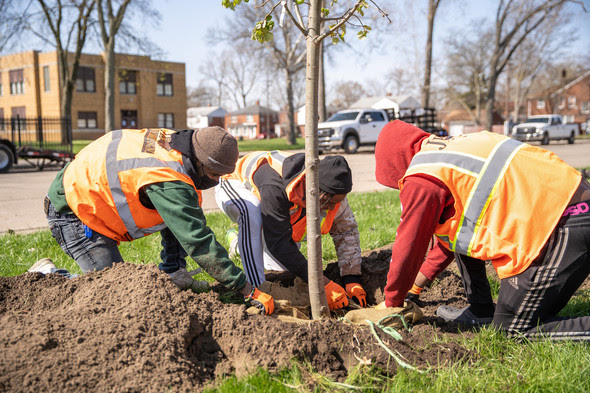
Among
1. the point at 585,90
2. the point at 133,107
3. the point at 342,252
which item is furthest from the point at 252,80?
the point at 342,252

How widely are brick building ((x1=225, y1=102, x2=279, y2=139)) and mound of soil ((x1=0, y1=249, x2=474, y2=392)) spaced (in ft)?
253

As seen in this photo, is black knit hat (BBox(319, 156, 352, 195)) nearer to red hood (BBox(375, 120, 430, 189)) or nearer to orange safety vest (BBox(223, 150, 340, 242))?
orange safety vest (BBox(223, 150, 340, 242))

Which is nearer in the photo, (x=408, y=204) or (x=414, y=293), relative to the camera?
(x=408, y=204)

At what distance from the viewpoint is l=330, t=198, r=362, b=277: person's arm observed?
407cm

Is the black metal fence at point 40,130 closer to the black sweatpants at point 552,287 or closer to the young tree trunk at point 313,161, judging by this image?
the young tree trunk at point 313,161

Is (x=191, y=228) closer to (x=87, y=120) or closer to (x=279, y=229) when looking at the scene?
(x=279, y=229)

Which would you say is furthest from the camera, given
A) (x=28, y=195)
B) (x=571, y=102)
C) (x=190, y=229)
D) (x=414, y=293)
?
(x=571, y=102)

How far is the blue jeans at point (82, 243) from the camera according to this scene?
3461 millimetres

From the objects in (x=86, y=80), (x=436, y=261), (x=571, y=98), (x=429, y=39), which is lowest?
(x=436, y=261)

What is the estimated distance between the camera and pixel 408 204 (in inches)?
102

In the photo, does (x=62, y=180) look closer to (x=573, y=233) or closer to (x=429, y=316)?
(x=429, y=316)

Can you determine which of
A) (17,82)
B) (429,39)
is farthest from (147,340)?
(17,82)

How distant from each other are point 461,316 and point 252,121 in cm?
8167

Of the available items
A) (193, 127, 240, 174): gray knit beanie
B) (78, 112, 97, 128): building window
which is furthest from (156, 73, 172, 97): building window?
(193, 127, 240, 174): gray knit beanie
